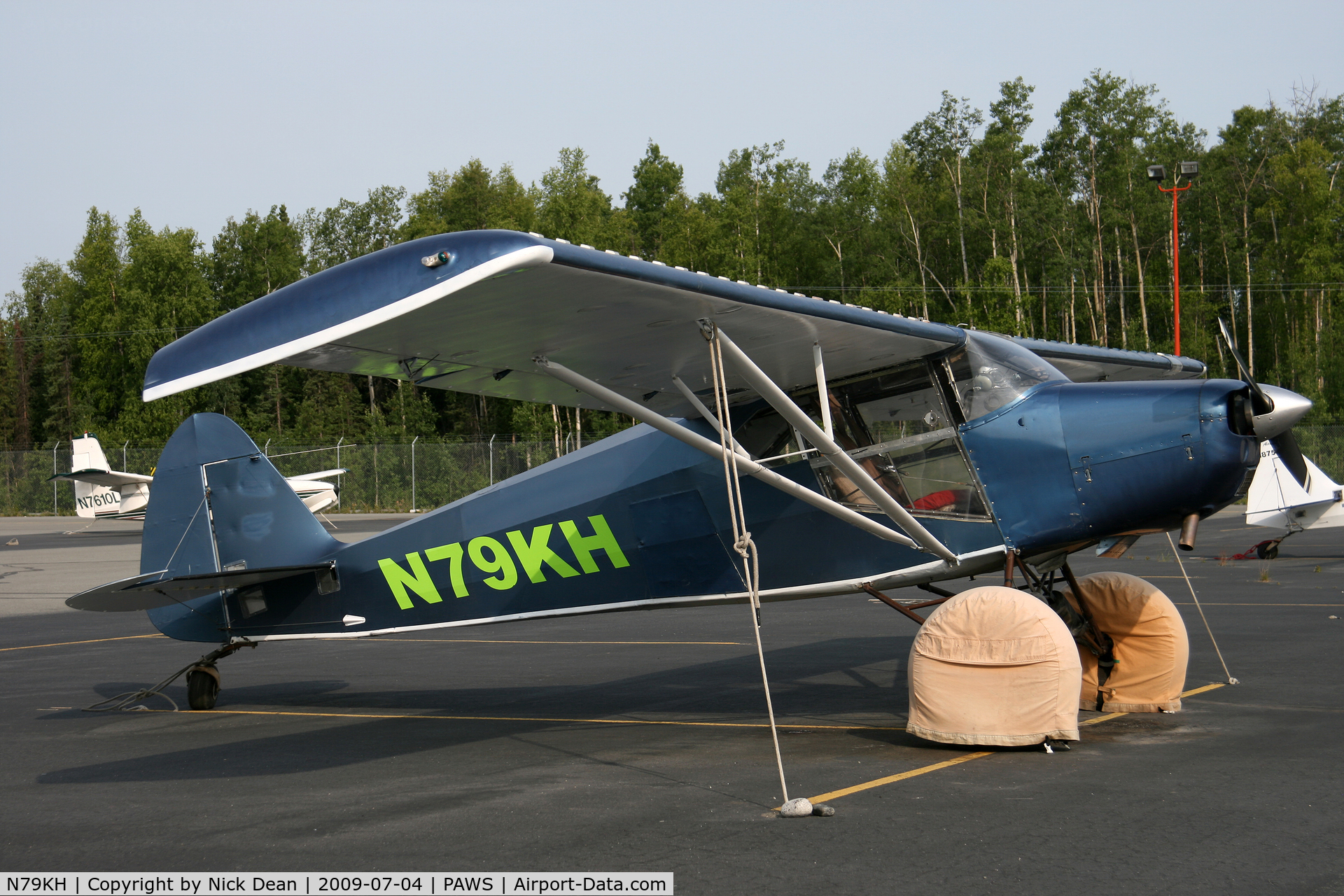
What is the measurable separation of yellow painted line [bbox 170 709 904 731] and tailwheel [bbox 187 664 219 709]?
2.3 inches

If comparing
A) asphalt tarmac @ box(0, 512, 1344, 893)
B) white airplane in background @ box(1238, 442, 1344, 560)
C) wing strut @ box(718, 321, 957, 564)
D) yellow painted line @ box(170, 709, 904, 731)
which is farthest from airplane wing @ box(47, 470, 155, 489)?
wing strut @ box(718, 321, 957, 564)

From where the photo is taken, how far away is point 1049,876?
4.48 metres

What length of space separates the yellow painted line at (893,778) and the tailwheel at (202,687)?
20.4ft

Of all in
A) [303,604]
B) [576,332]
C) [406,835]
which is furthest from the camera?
[303,604]

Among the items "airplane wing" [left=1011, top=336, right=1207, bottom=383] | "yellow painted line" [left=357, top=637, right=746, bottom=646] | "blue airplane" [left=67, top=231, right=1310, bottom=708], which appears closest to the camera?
"blue airplane" [left=67, top=231, right=1310, bottom=708]

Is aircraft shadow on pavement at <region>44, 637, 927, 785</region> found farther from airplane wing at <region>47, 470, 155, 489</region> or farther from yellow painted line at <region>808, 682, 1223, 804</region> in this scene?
airplane wing at <region>47, 470, 155, 489</region>

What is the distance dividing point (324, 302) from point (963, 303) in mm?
50974

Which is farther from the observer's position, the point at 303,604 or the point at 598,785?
the point at 303,604

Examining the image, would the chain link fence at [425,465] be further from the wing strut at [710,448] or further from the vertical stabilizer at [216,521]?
the wing strut at [710,448]

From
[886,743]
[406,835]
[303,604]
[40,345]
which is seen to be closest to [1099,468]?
[886,743]

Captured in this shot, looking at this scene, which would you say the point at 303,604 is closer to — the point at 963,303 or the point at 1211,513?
the point at 1211,513

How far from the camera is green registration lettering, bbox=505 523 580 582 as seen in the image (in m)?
8.55

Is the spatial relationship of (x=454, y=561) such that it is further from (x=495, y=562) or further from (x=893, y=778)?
(x=893, y=778)

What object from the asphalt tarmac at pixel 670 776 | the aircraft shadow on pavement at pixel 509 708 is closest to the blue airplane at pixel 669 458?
the aircraft shadow on pavement at pixel 509 708
